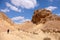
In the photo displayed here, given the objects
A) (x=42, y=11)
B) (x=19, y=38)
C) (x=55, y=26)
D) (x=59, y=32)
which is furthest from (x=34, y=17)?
(x=19, y=38)

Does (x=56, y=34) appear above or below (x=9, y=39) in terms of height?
below

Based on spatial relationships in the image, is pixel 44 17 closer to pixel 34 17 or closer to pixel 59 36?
pixel 34 17

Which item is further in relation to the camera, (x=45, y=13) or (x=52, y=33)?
(x=45, y=13)

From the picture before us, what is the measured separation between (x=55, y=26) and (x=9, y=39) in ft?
88.2

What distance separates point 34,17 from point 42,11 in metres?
7.18

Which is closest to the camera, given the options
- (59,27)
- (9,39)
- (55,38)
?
(9,39)

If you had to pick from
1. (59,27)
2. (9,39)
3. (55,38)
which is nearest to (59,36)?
(55,38)

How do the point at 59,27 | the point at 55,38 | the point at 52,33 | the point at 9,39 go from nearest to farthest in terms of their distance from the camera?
the point at 9,39, the point at 55,38, the point at 52,33, the point at 59,27

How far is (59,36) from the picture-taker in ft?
135

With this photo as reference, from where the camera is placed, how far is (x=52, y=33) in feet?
143

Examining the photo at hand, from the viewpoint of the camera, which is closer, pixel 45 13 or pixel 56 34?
pixel 56 34

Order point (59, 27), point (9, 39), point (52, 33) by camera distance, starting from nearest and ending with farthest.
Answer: point (9, 39) → point (52, 33) → point (59, 27)

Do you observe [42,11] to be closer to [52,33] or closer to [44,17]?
[44,17]

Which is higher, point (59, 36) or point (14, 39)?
point (14, 39)
